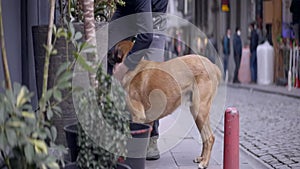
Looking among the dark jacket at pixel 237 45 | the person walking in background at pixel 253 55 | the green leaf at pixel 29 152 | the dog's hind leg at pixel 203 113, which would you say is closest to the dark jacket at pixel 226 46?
the dark jacket at pixel 237 45

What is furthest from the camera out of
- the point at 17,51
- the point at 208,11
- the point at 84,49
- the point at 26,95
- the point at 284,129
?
the point at 208,11

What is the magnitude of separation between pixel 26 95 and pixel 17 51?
274cm

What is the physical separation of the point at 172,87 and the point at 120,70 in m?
0.62

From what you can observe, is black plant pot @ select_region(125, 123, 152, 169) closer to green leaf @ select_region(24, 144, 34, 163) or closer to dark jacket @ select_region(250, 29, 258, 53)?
green leaf @ select_region(24, 144, 34, 163)

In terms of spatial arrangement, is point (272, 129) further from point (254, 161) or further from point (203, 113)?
point (203, 113)

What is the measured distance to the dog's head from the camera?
183 inches

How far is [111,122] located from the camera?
301cm

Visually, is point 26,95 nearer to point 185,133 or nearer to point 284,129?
point 185,133

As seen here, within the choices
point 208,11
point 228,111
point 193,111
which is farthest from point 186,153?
point 208,11

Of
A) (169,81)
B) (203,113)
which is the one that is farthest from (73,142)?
(203,113)

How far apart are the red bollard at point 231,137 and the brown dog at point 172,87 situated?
2.40ft

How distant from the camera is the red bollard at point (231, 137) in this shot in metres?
4.36

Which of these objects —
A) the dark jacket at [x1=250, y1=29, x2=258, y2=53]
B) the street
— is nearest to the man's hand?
the street

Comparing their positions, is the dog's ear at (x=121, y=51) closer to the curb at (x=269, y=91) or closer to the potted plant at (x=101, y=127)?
the potted plant at (x=101, y=127)
